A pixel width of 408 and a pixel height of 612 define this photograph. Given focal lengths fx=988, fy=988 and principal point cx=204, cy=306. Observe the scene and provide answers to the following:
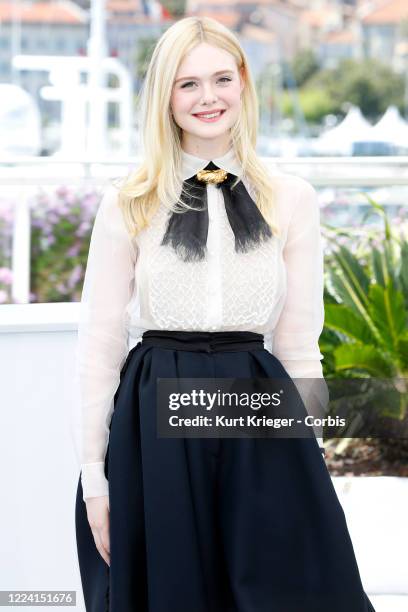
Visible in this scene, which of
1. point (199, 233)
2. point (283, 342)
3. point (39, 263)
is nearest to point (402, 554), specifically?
point (283, 342)

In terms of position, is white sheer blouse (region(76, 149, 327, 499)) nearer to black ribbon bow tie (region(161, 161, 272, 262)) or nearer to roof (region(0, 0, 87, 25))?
black ribbon bow tie (region(161, 161, 272, 262))

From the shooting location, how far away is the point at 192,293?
5.87 feet

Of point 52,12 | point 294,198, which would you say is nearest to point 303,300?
point 294,198

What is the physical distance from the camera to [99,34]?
22.1ft

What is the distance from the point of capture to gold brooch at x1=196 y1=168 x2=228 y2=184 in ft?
6.18

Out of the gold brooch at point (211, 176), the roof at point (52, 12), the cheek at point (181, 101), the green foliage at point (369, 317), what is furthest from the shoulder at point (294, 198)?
the roof at point (52, 12)

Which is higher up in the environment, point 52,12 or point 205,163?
point 52,12

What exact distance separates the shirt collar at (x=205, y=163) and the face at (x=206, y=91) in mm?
56

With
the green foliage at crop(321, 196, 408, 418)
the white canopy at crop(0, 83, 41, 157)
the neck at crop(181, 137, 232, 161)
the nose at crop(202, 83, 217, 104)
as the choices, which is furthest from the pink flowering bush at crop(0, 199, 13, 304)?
the nose at crop(202, 83, 217, 104)

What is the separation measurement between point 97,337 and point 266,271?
13.3 inches

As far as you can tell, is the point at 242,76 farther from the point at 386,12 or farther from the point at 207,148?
the point at 386,12

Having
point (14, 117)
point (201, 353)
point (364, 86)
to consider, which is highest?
point (364, 86)

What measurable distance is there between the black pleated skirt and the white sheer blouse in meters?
0.05

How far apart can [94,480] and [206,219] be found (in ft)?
1.72
